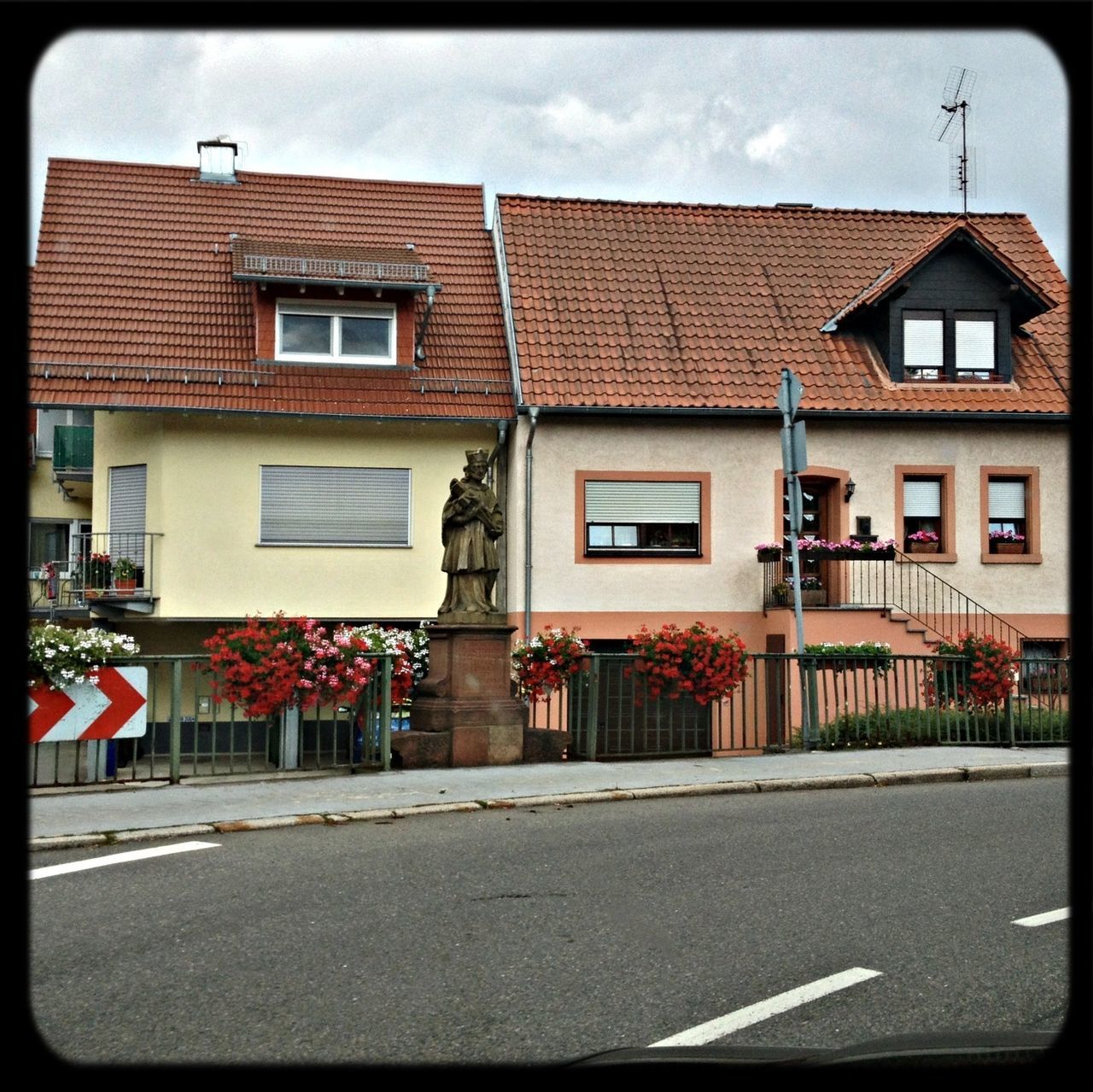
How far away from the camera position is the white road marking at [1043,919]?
7062 mm

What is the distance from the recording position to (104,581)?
75.4 ft

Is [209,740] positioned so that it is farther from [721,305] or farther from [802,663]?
[721,305]

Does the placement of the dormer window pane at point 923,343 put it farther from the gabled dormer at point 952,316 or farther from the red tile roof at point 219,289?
the red tile roof at point 219,289

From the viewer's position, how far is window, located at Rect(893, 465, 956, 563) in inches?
961

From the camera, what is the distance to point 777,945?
6.65m

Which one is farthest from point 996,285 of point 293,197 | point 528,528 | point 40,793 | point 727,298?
point 40,793

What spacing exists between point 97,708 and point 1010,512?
1752cm

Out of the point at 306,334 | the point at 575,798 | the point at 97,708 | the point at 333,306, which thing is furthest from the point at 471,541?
the point at 333,306

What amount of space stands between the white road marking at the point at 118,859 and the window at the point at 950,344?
18359 mm

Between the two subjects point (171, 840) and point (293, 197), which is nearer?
point (171, 840)

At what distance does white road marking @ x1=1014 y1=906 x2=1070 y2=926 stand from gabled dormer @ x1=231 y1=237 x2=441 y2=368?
1829cm
